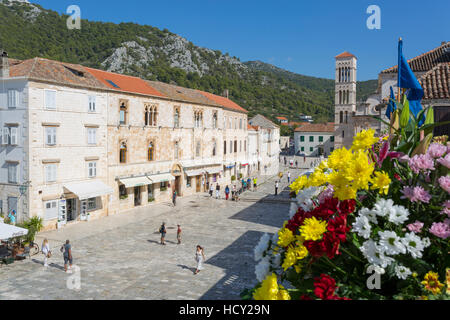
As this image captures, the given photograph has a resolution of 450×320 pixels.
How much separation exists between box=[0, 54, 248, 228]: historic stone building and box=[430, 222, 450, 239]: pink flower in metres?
24.5

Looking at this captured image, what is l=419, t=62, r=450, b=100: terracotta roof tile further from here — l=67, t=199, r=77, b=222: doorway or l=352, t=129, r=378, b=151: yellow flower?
l=67, t=199, r=77, b=222: doorway

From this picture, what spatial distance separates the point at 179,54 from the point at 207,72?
13783 mm

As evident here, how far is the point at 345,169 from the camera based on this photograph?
2424 mm

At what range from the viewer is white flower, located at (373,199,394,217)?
2.29 meters

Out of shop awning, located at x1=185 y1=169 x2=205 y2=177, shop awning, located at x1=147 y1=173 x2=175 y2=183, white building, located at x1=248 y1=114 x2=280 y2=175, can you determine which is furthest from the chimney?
white building, located at x1=248 y1=114 x2=280 y2=175

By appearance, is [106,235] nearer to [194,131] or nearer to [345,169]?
[194,131]

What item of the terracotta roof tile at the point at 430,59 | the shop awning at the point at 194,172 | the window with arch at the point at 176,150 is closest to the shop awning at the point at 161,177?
the window with arch at the point at 176,150

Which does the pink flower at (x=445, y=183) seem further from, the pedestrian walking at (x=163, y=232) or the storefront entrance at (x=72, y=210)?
the storefront entrance at (x=72, y=210)

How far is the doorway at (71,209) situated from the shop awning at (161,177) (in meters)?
7.96

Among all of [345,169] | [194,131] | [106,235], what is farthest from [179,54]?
[345,169]

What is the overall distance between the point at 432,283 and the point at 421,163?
2.51ft

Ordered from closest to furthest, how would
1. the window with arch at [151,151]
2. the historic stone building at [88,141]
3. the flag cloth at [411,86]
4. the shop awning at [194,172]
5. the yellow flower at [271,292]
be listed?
1. the yellow flower at [271,292]
2. the flag cloth at [411,86]
3. the historic stone building at [88,141]
4. the window with arch at [151,151]
5. the shop awning at [194,172]

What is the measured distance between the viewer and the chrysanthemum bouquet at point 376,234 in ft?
7.55
